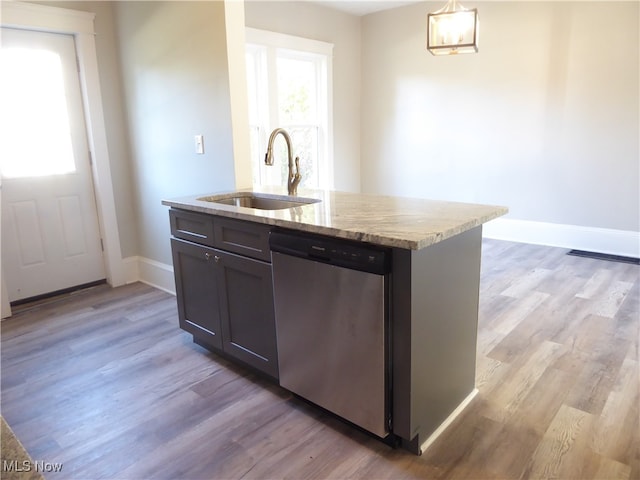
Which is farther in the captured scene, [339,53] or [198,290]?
[339,53]

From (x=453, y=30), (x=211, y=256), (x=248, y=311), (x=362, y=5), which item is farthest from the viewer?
(x=362, y=5)

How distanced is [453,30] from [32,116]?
3.02 m

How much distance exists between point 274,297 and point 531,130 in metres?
3.74

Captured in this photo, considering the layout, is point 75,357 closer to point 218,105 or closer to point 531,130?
point 218,105

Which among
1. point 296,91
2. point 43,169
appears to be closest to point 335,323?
point 43,169

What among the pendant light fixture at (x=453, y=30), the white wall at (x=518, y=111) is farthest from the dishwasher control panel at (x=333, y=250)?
the white wall at (x=518, y=111)

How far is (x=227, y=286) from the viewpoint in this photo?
2.27 meters

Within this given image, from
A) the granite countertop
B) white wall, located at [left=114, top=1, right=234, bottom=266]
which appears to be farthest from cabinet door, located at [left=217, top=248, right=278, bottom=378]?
white wall, located at [left=114, top=1, right=234, bottom=266]

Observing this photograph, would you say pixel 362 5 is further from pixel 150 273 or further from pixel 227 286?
pixel 227 286

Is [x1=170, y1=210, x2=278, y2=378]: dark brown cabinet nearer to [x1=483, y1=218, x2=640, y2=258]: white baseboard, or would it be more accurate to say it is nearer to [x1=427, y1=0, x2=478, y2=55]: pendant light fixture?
[x1=427, y1=0, x2=478, y2=55]: pendant light fixture

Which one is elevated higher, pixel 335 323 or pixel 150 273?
pixel 335 323

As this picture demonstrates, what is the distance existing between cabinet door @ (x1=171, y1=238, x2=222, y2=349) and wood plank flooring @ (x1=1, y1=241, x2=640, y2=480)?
164 millimetres

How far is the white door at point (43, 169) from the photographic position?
3.16 m

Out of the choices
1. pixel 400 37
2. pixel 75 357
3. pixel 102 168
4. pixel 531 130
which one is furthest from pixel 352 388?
pixel 400 37
